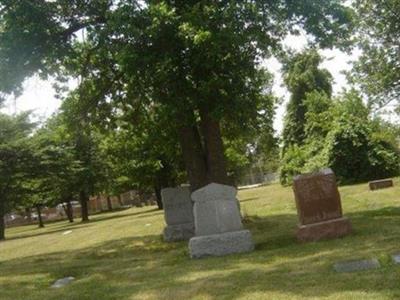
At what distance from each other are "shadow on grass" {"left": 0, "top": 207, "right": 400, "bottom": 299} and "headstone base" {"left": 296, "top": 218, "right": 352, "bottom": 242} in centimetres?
29

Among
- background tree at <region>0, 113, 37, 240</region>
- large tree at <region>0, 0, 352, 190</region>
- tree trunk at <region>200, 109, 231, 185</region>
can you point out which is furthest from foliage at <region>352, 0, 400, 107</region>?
background tree at <region>0, 113, 37, 240</region>

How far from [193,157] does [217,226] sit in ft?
A: 15.6

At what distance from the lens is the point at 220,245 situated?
12336mm

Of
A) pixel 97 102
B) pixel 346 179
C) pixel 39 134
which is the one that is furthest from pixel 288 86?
pixel 97 102

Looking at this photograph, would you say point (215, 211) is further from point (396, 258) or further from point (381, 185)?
point (381, 185)

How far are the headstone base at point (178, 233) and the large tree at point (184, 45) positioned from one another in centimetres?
188

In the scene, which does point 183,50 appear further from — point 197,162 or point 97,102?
point 97,102

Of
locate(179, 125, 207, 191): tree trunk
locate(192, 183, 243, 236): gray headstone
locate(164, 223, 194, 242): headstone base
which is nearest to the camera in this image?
locate(192, 183, 243, 236): gray headstone

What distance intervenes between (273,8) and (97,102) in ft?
22.2

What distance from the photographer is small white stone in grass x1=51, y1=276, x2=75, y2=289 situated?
35.7 feet

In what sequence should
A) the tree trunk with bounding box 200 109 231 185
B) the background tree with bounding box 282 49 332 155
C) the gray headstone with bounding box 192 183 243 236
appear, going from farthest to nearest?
1. the background tree with bounding box 282 49 332 155
2. the tree trunk with bounding box 200 109 231 185
3. the gray headstone with bounding box 192 183 243 236

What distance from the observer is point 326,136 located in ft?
123

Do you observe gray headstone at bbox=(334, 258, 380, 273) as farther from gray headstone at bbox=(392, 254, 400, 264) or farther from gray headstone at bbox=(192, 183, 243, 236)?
gray headstone at bbox=(192, 183, 243, 236)

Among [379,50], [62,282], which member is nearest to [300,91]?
[379,50]
